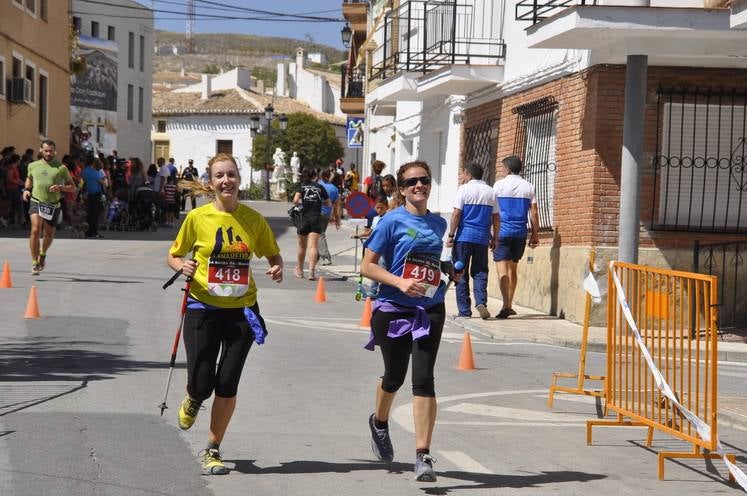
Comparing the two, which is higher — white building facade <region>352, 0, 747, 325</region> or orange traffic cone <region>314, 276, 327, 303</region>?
white building facade <region>352, 0, 747, 325</region>

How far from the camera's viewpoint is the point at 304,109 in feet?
372

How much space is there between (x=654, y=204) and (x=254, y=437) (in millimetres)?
9914

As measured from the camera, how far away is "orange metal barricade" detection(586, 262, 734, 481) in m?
7.76

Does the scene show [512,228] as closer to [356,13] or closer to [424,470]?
[424,470]

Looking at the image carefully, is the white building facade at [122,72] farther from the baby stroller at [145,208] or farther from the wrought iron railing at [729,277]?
the wrought iron railing at [729,277]

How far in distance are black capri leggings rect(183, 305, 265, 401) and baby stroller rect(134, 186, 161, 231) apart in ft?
87.1

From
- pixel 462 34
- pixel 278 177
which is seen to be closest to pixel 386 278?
pixel 462 34

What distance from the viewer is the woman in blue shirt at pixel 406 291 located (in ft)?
23.7

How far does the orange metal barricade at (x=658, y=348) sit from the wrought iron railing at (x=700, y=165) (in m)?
8.29

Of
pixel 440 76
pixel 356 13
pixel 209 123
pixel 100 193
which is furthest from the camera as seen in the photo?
pixel 209 123

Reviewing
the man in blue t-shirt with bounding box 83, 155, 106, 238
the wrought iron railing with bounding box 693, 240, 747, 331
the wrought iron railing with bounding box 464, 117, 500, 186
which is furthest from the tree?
the wrought iron railing with bounding box 693, 240, 747, 331

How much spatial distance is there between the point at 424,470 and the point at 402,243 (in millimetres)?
1262

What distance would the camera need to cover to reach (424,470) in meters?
6.94

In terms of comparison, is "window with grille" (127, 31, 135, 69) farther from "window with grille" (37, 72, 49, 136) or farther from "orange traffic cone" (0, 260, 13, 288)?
"orange traffic cone" (0, 260, 13, 288)
